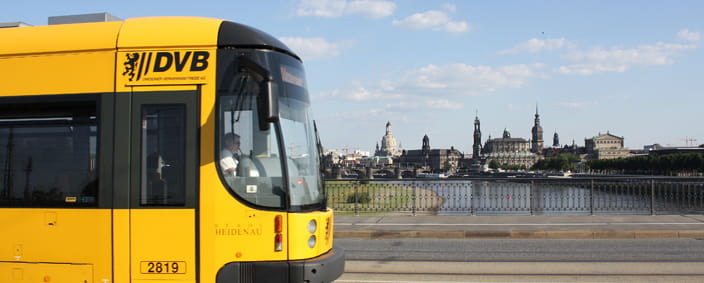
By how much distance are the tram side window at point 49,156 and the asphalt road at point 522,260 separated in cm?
367

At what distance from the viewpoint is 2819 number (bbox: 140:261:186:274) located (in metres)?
5.99

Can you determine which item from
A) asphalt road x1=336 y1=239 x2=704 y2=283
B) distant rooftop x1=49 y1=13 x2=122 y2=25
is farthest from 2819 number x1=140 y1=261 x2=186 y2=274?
distant rooftop x1=49 y1=13 x2=122 y2=25

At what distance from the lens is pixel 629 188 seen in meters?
18.1

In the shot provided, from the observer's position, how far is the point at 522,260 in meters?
9.87

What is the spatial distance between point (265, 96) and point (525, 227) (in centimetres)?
989

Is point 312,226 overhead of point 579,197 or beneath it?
overhead

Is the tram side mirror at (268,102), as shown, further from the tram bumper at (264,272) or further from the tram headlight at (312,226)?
the tram bumper at (264,272)

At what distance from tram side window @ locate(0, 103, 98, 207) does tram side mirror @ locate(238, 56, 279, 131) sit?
5.60 feet

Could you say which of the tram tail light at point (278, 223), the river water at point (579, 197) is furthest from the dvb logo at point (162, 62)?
the river water at point (579, 197)

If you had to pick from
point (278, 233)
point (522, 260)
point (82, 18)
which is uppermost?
point (82, 18)

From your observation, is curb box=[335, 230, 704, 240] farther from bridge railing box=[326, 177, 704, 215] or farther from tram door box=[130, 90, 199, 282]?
tram door box=[130, 90, 199, 282]

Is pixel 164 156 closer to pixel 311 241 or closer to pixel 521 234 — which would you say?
pixel 311 241

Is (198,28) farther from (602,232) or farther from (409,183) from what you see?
(409,183)

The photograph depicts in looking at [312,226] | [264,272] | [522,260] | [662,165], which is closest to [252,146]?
[312,226]
